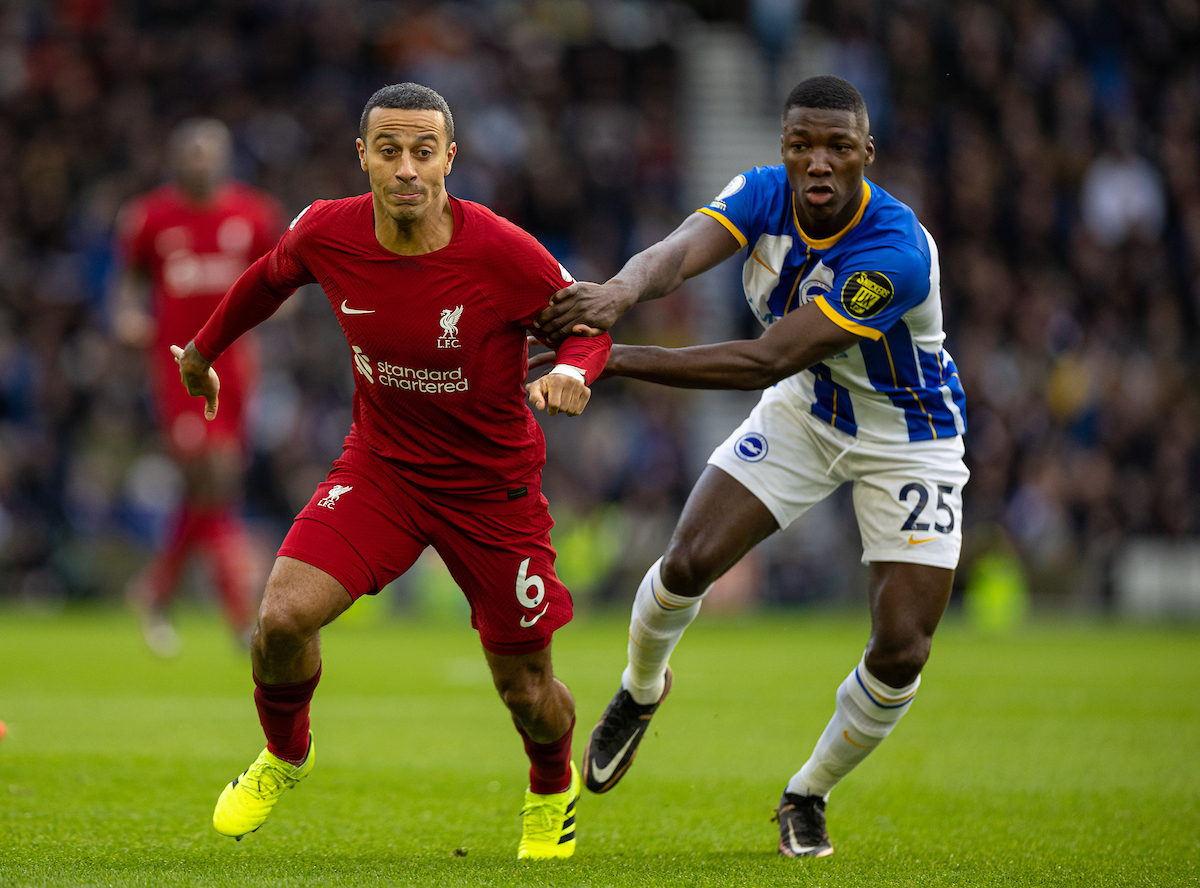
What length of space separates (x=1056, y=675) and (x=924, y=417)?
643 cm

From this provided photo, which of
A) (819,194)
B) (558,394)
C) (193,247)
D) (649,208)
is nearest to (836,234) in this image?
(819,194)

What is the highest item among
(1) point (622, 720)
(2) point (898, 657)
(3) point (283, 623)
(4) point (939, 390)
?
(4) point (939, 390)

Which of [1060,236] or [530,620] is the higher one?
[530,620]

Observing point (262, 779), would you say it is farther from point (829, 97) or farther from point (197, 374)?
point (829, 97)

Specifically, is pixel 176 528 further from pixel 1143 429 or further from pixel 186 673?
pixel 1143 429

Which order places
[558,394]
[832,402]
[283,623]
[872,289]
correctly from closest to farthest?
[558,394], [283,623], [872,289], [832,402]

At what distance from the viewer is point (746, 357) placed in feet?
15.7

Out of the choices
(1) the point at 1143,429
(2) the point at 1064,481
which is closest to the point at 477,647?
(2) the point at 1064,481

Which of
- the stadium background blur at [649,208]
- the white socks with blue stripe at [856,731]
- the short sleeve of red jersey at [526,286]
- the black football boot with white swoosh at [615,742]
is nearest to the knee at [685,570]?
the black football boot with white swoosh at [615,742]

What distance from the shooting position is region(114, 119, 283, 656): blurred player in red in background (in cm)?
942

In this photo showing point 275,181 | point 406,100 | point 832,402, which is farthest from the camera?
point 275,181

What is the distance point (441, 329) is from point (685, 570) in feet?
4.71

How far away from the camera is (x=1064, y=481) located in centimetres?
1822

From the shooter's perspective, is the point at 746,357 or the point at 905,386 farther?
the point at 905,386
